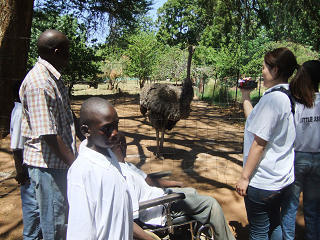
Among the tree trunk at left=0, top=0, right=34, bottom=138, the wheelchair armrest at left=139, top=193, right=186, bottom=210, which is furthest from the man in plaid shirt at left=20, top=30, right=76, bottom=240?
the tree trunk at left=0, top=0, right=34, bottom=138

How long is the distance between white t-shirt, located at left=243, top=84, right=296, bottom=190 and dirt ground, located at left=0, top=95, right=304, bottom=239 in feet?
3.93

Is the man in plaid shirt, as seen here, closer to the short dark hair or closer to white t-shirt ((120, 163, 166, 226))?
white t-shirt ((120, 163, 166, 226))

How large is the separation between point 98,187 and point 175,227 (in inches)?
52.2

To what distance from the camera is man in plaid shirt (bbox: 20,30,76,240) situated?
155 centimetres

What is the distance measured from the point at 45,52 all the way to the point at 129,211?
40.8 inches

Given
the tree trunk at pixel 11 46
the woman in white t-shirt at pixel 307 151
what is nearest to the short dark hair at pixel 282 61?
the woman in white t-shirt at pixel 307 151

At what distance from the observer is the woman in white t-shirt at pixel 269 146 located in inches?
67.0

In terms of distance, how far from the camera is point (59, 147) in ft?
5.26

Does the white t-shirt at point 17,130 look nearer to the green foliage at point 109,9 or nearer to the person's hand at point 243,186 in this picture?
the person's hand at point 243,186

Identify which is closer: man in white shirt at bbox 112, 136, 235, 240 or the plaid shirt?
the plaid shirt

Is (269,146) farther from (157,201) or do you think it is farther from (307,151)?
(157,201)

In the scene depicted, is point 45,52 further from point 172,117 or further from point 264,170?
point 172,117

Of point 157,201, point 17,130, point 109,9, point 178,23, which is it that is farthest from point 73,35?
point 178,23

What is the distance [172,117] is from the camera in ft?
14.9
